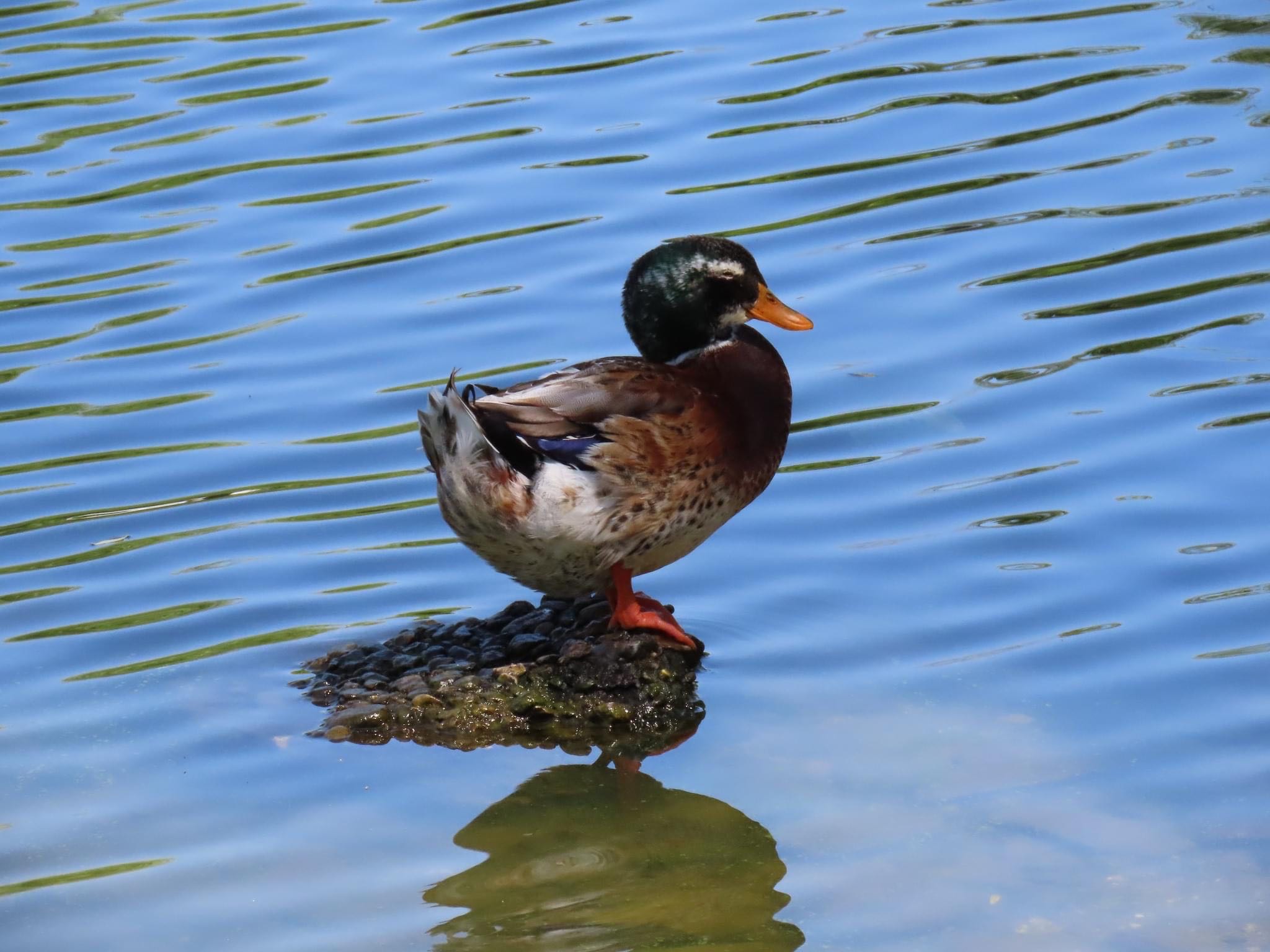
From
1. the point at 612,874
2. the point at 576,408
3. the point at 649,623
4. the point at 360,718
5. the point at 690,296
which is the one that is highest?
the point at 690,296

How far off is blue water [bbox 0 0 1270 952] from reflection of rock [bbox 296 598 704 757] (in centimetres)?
14

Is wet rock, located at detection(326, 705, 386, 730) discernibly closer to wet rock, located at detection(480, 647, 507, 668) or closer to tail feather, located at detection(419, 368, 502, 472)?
wet rock, located at detection(480, 647, 507, 668)

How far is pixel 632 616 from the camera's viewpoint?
6.02m

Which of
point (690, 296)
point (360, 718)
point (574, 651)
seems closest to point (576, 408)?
point (690, 296)

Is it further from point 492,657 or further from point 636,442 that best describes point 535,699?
point 636,442

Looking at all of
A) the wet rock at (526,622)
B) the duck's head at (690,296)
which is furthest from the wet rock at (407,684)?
the duck's head at (690,296)

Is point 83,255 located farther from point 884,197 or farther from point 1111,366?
point 1111,366

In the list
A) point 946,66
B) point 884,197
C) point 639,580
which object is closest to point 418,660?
point 639,580

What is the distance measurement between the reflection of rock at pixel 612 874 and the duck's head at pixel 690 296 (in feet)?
4.74

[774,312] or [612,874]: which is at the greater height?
[774,312]

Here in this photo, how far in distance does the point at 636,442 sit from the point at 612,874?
4.42 ft

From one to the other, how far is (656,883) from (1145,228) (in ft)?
16.1

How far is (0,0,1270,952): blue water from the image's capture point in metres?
5.09

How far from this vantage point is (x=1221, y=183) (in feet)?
30.0
